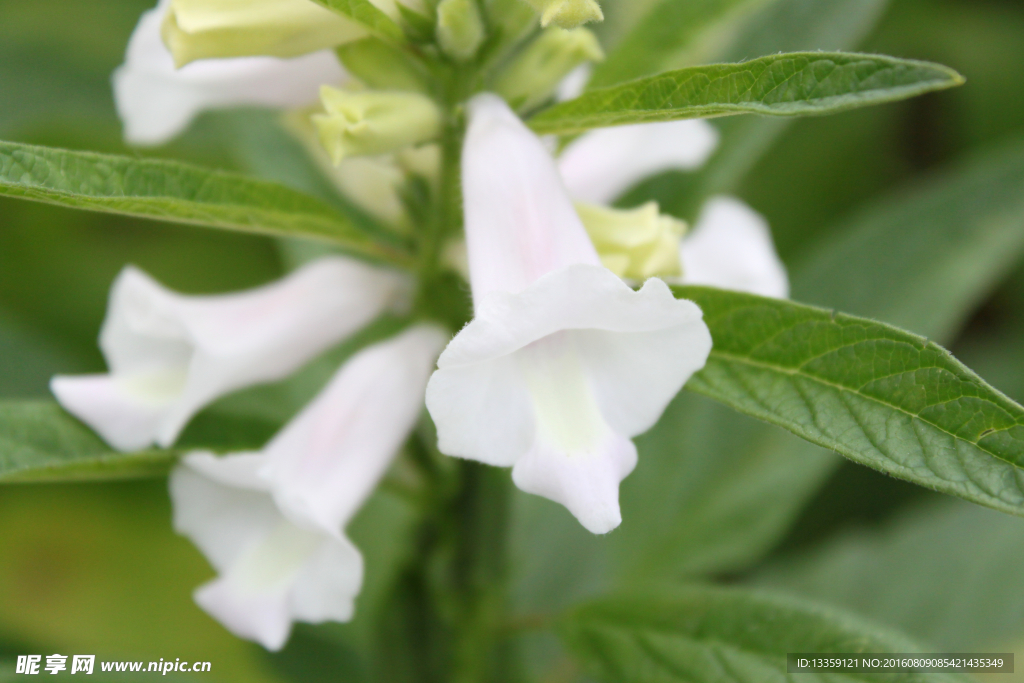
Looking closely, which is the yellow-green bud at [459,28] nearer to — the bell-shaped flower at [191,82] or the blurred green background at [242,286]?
the bell-shaped flower at [191,82]

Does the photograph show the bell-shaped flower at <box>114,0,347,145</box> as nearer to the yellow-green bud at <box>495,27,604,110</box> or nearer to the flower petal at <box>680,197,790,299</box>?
the yellow-green bud at <box>495,27,604,110</box>

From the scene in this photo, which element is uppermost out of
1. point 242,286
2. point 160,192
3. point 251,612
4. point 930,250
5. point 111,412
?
point 160,192

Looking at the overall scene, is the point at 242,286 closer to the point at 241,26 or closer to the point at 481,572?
the point at 481,572

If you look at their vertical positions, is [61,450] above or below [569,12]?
below

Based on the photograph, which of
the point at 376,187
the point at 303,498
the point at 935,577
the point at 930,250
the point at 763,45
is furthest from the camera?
the point at 935,577

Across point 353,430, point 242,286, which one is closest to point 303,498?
point 353,430

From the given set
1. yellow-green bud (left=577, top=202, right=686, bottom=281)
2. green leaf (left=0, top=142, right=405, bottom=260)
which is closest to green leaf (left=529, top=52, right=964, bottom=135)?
yellow-green bud (left=577, top=202, right=686, bottom=281)

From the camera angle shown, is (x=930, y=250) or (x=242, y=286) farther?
(x=242, y=286)
